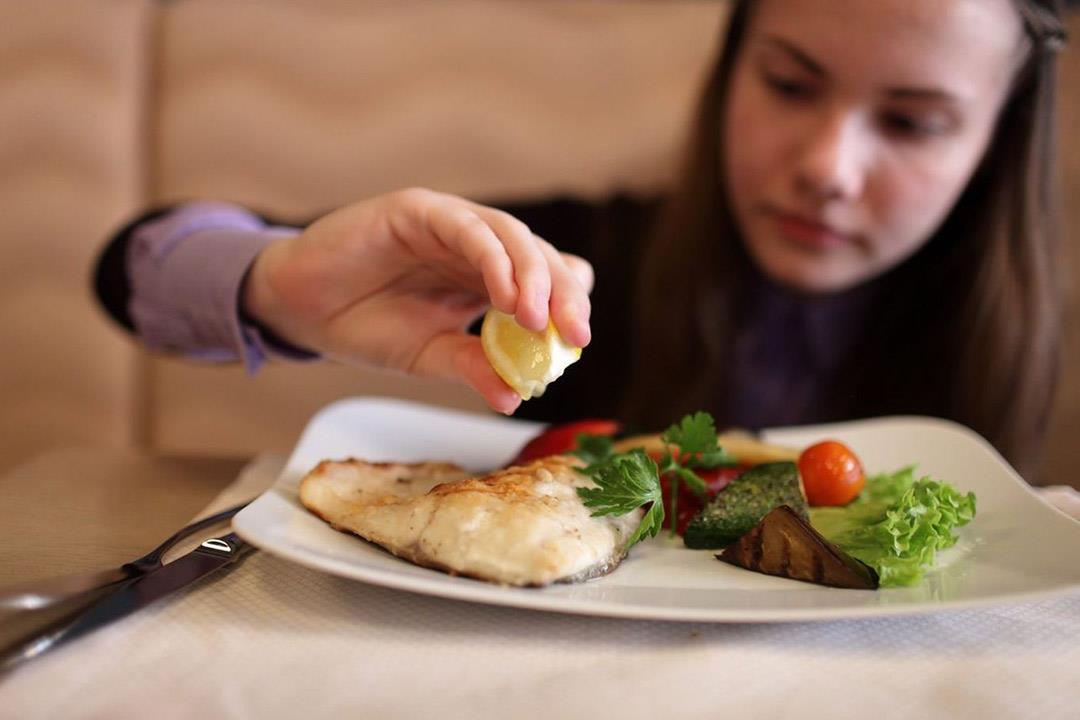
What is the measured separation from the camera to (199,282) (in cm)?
125

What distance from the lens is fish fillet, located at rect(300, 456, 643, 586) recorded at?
2.18ft

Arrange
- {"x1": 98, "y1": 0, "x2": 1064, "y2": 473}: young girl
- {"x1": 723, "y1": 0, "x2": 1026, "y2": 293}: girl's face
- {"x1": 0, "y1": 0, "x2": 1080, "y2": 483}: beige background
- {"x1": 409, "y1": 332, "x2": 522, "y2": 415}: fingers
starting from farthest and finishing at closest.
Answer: {"x1": 0, "y1": 0, "x2": 1080, "y2": 483}: beige background, {"x1": 723, "y1": 0, "x2": 1026, "y2": 293}: girl's face, {"x1": 98, "y1": 0, "x2": 1064, "y2": 473}: young girl, {"x1": 409, "y1": 332, "x2": 522, "y2": 415}: fingers

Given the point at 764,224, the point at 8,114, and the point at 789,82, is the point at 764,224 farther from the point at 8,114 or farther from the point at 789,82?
the point at 8,114

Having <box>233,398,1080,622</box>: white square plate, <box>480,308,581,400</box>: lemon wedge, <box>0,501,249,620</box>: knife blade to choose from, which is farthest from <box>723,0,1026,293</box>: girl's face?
<box>0,501,249,620</box>: knife blade

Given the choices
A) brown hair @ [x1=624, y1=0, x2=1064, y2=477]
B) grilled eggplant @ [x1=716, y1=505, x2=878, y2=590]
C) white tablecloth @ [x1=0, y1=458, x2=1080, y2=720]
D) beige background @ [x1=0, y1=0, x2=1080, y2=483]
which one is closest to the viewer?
white tablecloth @ [x1=0, y1=458, x2=1080, y2=720]

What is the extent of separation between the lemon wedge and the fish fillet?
0.08 metres

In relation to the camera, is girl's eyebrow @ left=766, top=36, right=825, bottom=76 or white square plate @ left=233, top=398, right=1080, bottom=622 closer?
white square plate @ left=233, top=398, right=1080, bottom=622

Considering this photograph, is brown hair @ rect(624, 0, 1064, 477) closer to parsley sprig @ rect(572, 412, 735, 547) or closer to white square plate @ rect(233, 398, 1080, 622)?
white square plate @ rect(233, 398, 1080, 622)

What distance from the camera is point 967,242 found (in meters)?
1.77

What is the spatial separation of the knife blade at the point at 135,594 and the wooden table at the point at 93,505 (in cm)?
6

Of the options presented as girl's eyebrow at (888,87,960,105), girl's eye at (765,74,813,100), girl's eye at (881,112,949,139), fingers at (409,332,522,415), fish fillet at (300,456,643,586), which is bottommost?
fish fillet at (300,456,643,586)

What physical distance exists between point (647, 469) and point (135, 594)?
15.9 inches

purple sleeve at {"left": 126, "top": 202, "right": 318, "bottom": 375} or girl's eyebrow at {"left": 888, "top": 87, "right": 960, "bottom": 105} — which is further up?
girl's eyebrow at {"left": 888, "top": 87, "right": 960, "bottom": 105}

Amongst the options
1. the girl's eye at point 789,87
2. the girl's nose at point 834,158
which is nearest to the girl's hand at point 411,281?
the girl's nose at point 834,158
